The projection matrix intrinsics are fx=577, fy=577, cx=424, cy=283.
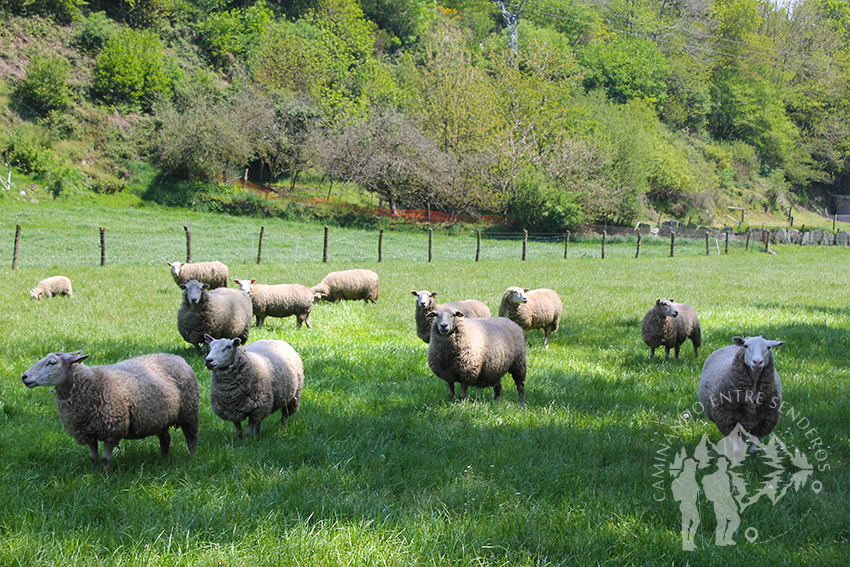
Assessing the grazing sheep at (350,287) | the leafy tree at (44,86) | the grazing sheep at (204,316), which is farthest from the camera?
the leafy tree at (44,86)

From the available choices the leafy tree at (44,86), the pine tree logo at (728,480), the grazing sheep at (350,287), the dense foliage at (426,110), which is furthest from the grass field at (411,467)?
the leafy tree at (44,86)

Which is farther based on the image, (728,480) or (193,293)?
(193,293)

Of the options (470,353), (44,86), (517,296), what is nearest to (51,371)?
(470,353)

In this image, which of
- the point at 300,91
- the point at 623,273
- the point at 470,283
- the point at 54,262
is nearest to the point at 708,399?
the point at 470,283

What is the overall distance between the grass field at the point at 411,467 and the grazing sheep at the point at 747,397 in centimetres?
33

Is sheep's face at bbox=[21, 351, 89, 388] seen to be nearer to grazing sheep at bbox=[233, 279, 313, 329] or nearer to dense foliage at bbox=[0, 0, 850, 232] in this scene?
grazing sheep at bbox=[233, 279, 313, 329]

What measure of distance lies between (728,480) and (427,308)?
4685 mm

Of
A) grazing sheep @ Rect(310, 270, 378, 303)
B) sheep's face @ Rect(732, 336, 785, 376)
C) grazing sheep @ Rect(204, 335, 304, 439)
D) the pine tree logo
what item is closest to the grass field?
the pine tree logo

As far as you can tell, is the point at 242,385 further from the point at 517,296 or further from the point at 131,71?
the point at 131,71

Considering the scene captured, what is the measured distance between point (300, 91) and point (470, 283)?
41858 millimetres

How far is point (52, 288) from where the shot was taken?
12.6 meters

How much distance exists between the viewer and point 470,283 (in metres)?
16.2

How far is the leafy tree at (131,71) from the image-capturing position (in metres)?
41.6

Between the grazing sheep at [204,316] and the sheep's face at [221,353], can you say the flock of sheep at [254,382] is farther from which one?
the grazing sheep at [204,316]
